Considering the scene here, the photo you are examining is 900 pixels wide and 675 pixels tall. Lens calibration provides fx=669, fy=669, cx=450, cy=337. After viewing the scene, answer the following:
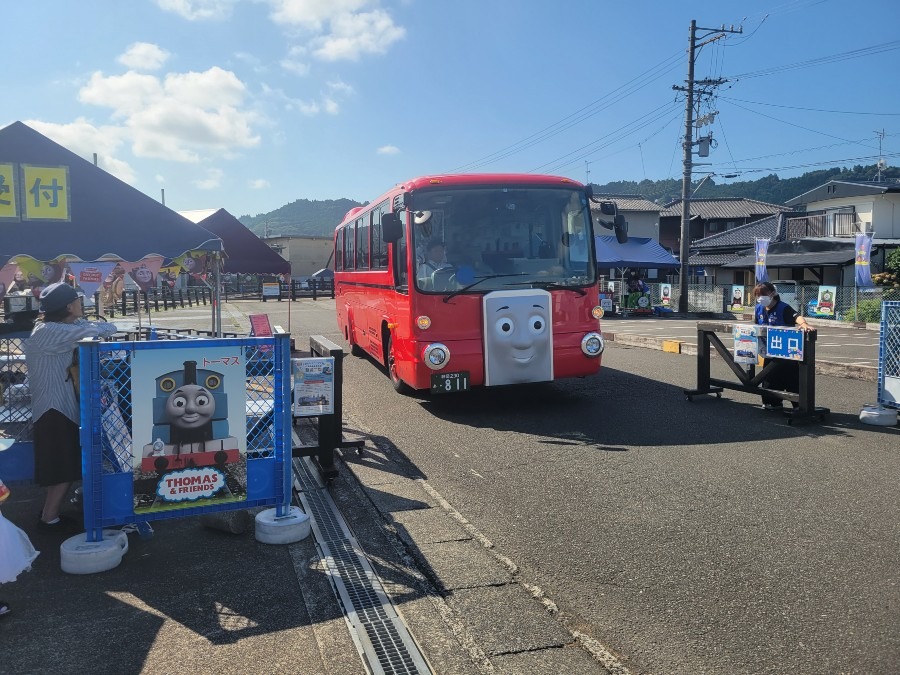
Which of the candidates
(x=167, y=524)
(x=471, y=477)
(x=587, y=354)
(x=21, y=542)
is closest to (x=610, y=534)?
(x=471, y=477)

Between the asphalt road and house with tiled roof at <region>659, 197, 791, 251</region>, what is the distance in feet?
166

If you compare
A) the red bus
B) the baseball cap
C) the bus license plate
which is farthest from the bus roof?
the baseball cap

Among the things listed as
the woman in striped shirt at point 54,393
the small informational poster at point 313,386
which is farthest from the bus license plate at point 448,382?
the woman in striped shirt at point 54,393

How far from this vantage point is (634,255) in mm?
30156

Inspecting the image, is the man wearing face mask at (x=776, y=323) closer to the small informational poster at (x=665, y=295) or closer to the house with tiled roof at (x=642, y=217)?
the small informational poster at (x=665, y=295)

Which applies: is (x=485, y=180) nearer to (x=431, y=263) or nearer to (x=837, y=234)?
(x=431, y=263)

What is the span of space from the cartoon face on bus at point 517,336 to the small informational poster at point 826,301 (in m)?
20.9

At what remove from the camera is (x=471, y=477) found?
6.01 metres

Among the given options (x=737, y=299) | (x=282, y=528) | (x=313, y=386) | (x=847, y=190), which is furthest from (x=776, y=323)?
(x=847, y=190)

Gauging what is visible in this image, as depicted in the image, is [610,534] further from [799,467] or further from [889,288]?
[889,288]

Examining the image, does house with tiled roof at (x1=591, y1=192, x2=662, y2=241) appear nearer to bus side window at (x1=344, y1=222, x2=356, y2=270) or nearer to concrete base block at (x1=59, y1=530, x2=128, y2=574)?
bus side window at (x1=344, y1=222, x2=356, y2=270)

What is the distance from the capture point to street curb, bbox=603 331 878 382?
10672 mm

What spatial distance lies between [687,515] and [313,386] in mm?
3167

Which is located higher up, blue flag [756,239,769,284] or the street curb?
blue flag [756,239,769,284]
